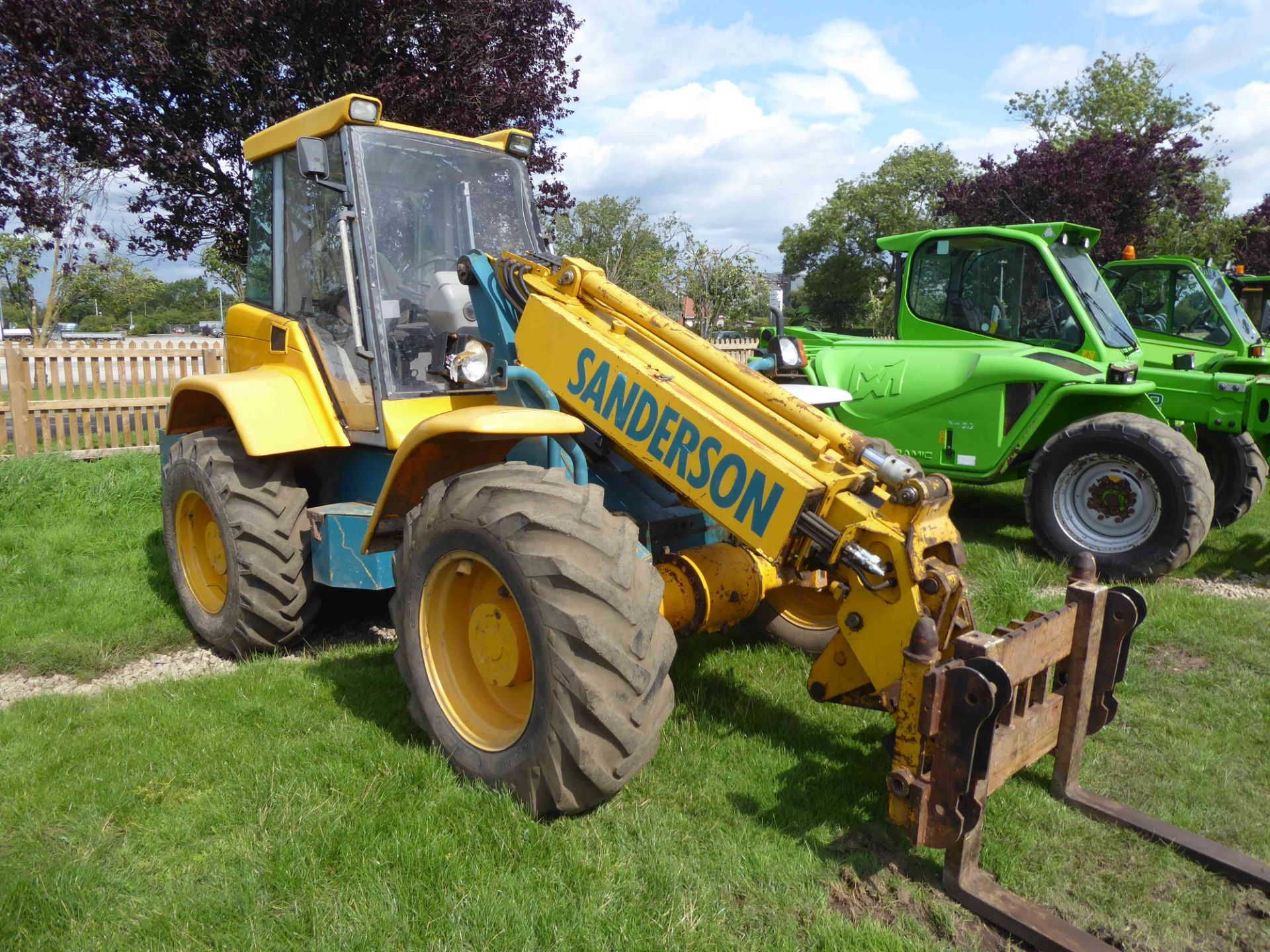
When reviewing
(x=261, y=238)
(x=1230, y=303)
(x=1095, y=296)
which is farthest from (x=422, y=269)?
(x=1230, y=303)

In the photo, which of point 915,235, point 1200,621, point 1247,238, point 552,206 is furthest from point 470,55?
point 1247,238

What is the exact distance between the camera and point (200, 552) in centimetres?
536

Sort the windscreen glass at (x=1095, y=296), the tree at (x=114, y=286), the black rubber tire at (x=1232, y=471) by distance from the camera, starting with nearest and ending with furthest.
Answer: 1. the windscreen glass at (x=1095, y=296)
2. the black rubber tire at (x=1232, y=471)
3. the tree at (x=114, y=286)

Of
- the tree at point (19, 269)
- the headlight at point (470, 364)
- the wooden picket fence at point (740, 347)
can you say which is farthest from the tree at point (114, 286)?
the headlight at point (470, 364)

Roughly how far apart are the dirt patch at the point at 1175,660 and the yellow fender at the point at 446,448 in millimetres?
3451

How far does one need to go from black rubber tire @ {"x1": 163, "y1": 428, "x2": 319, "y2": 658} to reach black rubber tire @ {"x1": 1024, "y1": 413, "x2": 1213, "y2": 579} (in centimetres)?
522

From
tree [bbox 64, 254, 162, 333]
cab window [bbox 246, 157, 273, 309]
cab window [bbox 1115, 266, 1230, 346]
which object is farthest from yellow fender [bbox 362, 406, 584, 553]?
tree [bbox 64, 254, 162, 333]

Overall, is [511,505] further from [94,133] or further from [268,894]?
[94,133]

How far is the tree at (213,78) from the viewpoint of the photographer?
816cm

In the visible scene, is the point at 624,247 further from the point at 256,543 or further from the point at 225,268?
the point at 256,543

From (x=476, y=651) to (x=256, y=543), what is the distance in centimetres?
172

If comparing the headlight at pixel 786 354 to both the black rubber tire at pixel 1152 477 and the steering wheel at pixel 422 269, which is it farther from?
the black rubber tire at pixel 1152 477

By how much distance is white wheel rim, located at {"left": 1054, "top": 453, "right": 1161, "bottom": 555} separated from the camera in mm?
6551

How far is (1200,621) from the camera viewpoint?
5.41m
